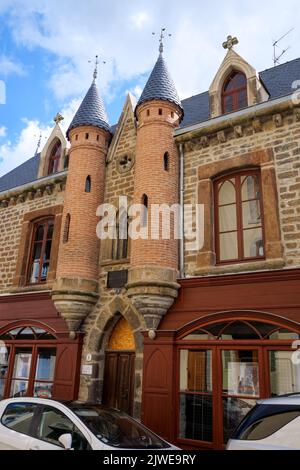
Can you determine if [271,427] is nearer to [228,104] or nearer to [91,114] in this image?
[228,104]

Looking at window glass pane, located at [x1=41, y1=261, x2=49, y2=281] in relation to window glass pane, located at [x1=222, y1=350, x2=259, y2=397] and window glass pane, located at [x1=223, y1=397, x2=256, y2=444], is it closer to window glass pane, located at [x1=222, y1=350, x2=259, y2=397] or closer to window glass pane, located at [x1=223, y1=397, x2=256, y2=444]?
window glass pane, located at [x1=222, y1=350, x2=259, y2=397]

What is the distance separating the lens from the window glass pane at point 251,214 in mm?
8078

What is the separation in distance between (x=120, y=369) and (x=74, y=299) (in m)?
1.94

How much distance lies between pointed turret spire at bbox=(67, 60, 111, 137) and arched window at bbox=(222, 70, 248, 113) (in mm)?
3334

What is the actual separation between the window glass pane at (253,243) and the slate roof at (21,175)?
8276mm

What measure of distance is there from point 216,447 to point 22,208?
8751 mm

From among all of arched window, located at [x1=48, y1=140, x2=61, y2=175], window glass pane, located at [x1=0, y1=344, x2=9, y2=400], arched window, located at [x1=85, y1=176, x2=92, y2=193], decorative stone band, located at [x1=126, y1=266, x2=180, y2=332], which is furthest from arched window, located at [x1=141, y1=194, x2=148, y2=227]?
window glass pane, located at [x1=0, y1=344, x2=9, y2=400]

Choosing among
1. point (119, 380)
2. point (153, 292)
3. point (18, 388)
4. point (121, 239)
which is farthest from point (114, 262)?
point (18, 388)

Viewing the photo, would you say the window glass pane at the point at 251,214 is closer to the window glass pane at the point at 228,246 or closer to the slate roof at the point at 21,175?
the window glass pane at the point at 228,246

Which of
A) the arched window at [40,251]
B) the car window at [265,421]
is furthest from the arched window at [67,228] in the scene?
the car window at [265,421]

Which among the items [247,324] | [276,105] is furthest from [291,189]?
[247,324]

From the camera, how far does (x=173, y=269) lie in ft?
27.3

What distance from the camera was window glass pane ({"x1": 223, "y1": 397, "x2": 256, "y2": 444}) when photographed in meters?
6.90

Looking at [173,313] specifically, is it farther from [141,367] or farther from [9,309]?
[9,309]
